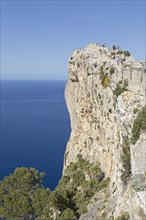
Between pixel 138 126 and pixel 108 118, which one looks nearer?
pixel 138 126

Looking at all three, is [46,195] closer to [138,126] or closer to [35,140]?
[138,126]

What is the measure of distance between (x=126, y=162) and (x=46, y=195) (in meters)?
8.99

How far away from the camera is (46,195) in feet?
85.1

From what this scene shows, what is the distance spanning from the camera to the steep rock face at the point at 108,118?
739 inches

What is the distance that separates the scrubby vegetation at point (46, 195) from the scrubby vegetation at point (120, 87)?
30.3 ft

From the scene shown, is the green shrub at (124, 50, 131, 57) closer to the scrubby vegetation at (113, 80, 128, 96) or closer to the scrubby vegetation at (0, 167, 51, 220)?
the scrubby vegetation at (113, 80, 128, 96)

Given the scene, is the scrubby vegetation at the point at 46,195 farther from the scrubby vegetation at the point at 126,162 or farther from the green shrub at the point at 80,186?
the scrubby vegetation at the point at 126,162

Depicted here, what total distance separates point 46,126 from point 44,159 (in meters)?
34.5

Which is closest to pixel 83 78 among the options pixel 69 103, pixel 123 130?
pixel 69 103

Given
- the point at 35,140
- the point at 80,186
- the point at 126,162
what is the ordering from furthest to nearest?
the point at 35,140
the point at 80,186
the point at 126,162

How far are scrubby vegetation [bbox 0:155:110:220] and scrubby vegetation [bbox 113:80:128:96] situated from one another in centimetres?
924

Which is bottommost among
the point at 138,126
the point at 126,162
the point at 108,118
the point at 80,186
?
the point at 80,186

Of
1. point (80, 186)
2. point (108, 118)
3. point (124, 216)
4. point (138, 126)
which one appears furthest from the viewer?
point (80, 186)

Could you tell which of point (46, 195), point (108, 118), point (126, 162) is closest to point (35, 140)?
point (108, 118)
